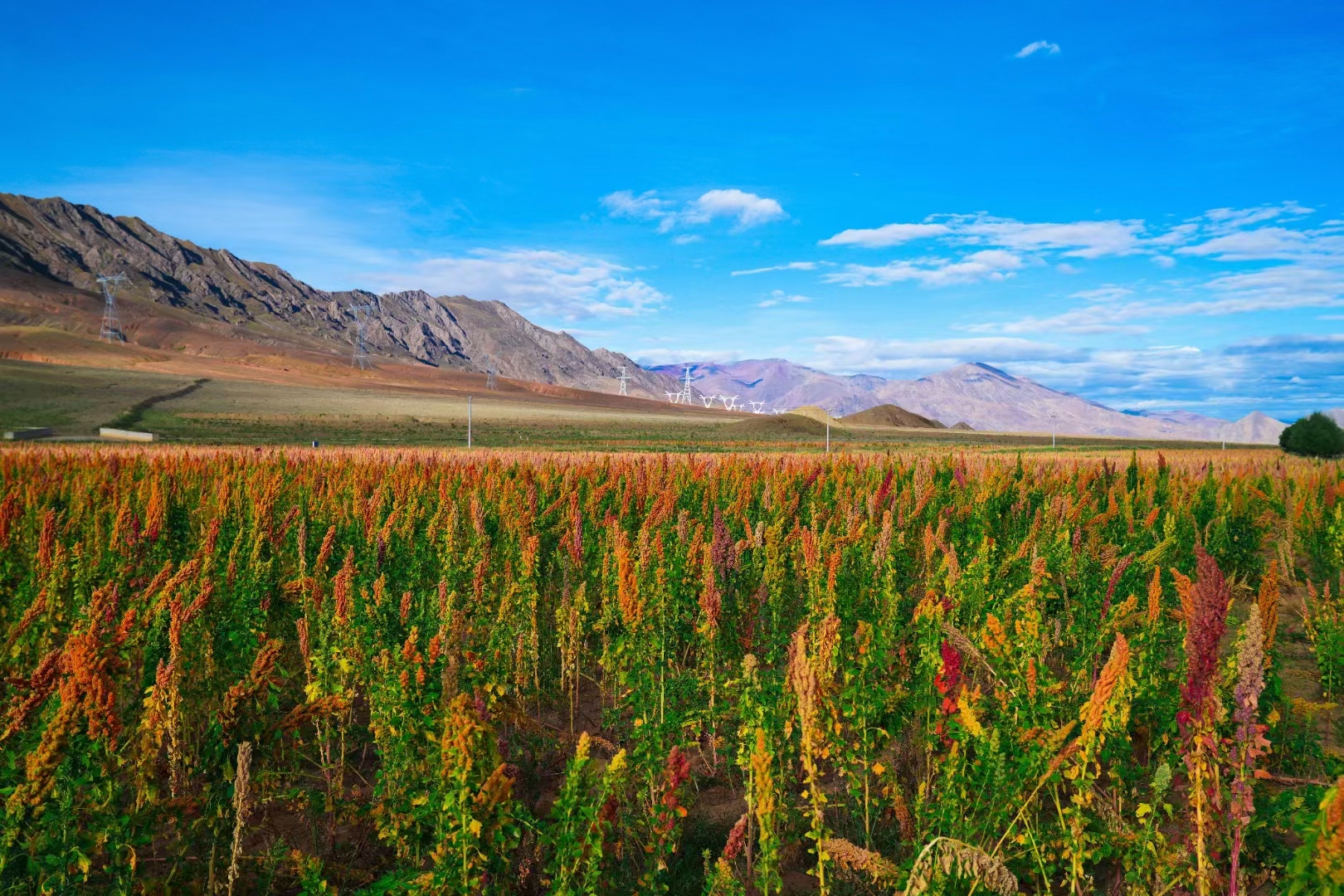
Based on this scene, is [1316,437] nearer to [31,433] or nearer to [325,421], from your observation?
[325,421]

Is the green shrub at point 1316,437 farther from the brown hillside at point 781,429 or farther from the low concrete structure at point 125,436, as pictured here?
the low concrete structure at point 125,436

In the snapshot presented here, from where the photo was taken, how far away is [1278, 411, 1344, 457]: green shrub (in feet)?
169

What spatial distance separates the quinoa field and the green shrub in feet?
188

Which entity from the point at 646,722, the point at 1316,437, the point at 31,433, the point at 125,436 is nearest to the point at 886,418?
the point at 1316,437

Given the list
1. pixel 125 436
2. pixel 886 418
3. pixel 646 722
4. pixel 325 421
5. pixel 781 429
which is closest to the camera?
pixel 646 722

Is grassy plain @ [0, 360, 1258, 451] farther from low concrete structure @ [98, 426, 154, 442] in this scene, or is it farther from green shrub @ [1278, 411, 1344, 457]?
green shrub @ [1278, 411, 1344, 457]

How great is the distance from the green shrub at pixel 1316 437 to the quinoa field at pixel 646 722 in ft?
188

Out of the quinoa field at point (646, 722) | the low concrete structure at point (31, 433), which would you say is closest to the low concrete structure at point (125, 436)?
the low concrete structure at point (31, 433)

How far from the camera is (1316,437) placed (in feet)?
172

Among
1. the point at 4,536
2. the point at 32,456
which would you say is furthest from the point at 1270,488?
the point at 32,456

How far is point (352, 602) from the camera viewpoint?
5.40 m

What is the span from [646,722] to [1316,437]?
66234 mm

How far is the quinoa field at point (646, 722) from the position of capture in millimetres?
3031

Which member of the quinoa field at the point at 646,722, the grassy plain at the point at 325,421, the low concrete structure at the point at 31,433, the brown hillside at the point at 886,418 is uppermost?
the brown hillside at the point at 886,418
